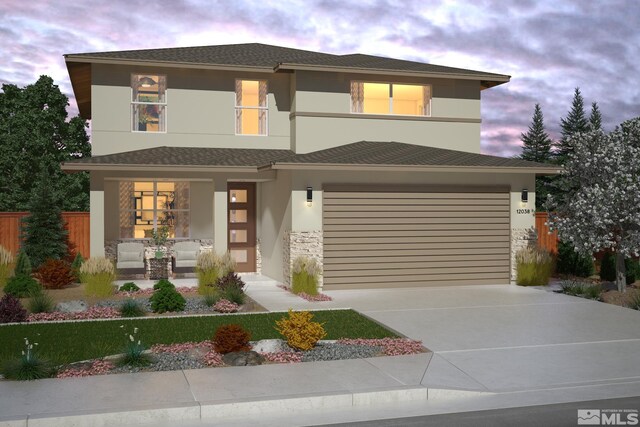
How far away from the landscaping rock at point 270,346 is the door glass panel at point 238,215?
1063cm

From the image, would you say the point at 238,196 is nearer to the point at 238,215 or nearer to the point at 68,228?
the point at 238,215

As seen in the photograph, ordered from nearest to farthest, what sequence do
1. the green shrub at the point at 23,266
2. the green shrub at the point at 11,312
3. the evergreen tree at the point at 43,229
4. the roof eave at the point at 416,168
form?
the green shrub at the point at 11,312, the roof eave at the point at 416,168, the green shrub at the point at 23,266, the evergreen tree at the point at 43,229

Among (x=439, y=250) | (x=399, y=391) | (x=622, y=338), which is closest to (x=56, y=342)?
(x=399, y=391)

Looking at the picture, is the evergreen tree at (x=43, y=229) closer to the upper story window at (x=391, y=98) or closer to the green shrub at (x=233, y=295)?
the green shrub at (x=233, y=295)

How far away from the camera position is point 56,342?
10.6 meters

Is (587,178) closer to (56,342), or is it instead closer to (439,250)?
(439,250)

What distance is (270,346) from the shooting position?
33.0ft

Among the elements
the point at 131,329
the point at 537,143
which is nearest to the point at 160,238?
the point at 131,329

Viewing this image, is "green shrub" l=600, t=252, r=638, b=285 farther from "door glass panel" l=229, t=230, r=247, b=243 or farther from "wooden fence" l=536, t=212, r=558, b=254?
"door glass panel" l=229, t=230, r=247, b=243

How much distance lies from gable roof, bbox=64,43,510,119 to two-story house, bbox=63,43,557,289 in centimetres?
6

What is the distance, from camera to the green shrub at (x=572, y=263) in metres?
20.0

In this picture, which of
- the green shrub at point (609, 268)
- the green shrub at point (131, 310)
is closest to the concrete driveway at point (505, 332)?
the green shrub at point (131, 310)

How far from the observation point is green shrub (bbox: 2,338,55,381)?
8391mm

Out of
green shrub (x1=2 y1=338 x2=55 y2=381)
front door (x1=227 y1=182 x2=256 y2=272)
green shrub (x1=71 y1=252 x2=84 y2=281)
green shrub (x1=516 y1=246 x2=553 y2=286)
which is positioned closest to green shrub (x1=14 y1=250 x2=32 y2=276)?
green shrub (x1=71 y1=252 x2=84 y2=281)
